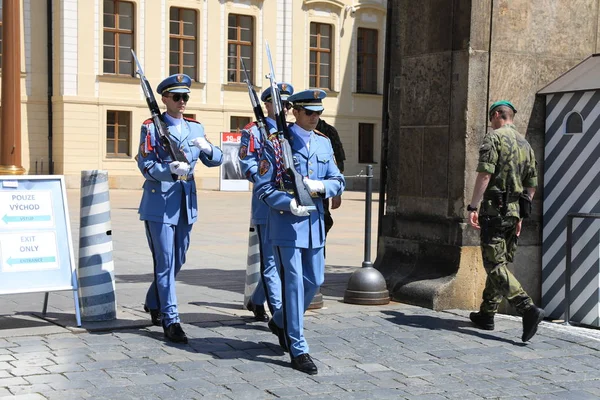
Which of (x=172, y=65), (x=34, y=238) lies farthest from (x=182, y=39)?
(x=34, y=238)

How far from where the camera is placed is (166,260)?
22.5ft

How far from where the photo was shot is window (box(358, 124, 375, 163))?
135 feet

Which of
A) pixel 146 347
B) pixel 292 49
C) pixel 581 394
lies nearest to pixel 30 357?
pixel 146 347

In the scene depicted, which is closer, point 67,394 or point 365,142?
point 67,394

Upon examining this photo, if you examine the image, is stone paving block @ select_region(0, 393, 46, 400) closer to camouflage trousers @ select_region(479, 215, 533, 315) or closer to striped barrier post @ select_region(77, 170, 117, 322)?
striped barrier post @ select_region(77, 170, 117, 322)

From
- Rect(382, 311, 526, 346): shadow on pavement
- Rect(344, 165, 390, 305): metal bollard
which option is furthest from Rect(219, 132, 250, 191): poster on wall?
Rect(382, 311, 526, 346): shadow on pavement

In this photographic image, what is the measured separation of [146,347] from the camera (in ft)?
21.4

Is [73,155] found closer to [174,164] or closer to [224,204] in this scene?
[224,204]

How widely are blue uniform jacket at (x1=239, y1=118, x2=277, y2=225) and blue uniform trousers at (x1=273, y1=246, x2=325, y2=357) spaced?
3.35 ft

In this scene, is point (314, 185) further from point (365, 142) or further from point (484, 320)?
point (365, 142)

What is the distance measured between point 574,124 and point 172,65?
2911cm

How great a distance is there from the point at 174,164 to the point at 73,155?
28310 millimetres

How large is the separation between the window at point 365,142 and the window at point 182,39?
7.86 metres

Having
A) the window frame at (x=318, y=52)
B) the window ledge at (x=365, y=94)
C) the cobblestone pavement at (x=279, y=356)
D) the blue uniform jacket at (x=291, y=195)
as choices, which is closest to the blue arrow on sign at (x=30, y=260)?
the cobblestone pavement at (x=279, y=356)
